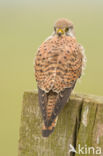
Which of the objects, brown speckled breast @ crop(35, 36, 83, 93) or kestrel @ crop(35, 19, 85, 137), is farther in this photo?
brown speckled breast @ crop(35, 36, 83, 93)

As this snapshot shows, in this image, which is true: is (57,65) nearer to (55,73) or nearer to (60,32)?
(55,73)

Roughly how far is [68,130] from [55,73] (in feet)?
2.46

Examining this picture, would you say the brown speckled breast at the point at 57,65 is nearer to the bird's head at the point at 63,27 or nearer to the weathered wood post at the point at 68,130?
the weathered wood post at the point at 68,130

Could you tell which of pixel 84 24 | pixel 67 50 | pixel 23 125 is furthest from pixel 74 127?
pixel 84 24

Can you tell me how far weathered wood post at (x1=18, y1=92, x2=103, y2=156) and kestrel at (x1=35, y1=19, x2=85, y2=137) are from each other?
0.30 ft

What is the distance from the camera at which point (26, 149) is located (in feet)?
14.1

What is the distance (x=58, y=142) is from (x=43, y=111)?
1.06 feet

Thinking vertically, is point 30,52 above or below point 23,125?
below

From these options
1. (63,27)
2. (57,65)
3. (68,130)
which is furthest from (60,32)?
(68,130)

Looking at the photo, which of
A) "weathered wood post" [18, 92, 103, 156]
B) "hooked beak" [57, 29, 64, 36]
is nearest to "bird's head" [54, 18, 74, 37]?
"hooked beak" [57, 29, 64, 36]

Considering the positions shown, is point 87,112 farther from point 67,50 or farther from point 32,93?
point 67,50

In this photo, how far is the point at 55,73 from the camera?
467cm

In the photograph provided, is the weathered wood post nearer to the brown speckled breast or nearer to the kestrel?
the kestrel

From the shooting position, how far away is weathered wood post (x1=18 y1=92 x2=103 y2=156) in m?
4.03
